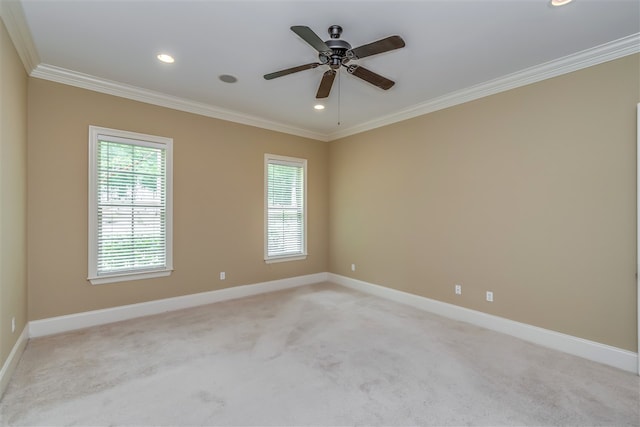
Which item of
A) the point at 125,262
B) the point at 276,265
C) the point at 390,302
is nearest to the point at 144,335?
the point at 125,262

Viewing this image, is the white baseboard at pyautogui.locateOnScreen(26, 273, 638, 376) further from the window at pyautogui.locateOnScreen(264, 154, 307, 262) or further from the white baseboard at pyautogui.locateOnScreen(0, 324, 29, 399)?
the window at pyautogui.locateOnScreen(264, 154, 307, 262)

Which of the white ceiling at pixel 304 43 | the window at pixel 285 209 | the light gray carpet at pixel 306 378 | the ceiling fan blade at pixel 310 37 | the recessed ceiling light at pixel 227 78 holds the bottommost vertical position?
the light gray carpet at pixel 306 378

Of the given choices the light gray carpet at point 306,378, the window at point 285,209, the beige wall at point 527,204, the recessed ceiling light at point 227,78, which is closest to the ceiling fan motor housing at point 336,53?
the recessed ceiling light at point 227,78

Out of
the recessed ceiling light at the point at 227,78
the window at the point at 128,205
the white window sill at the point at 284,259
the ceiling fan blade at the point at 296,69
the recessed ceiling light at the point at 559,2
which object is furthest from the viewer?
the white window sill at the point at 284,259

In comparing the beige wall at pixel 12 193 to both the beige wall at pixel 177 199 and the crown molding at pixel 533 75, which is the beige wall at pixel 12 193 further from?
the crown molding at pixel 533 75

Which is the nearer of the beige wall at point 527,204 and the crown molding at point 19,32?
the crown molding at point 19,32

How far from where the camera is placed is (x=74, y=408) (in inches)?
82.0

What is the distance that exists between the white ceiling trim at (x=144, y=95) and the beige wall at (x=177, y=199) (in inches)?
2.9

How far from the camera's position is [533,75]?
319 cm

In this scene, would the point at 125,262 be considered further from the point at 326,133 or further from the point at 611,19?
the point at 611,19

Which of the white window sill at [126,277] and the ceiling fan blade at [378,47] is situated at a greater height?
the ceiling fan blade at [378,47]

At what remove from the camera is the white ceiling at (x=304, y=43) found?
2.29 meters

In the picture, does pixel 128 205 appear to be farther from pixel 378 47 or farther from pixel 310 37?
pixel 378 47

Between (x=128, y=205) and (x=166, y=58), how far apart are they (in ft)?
6.13
